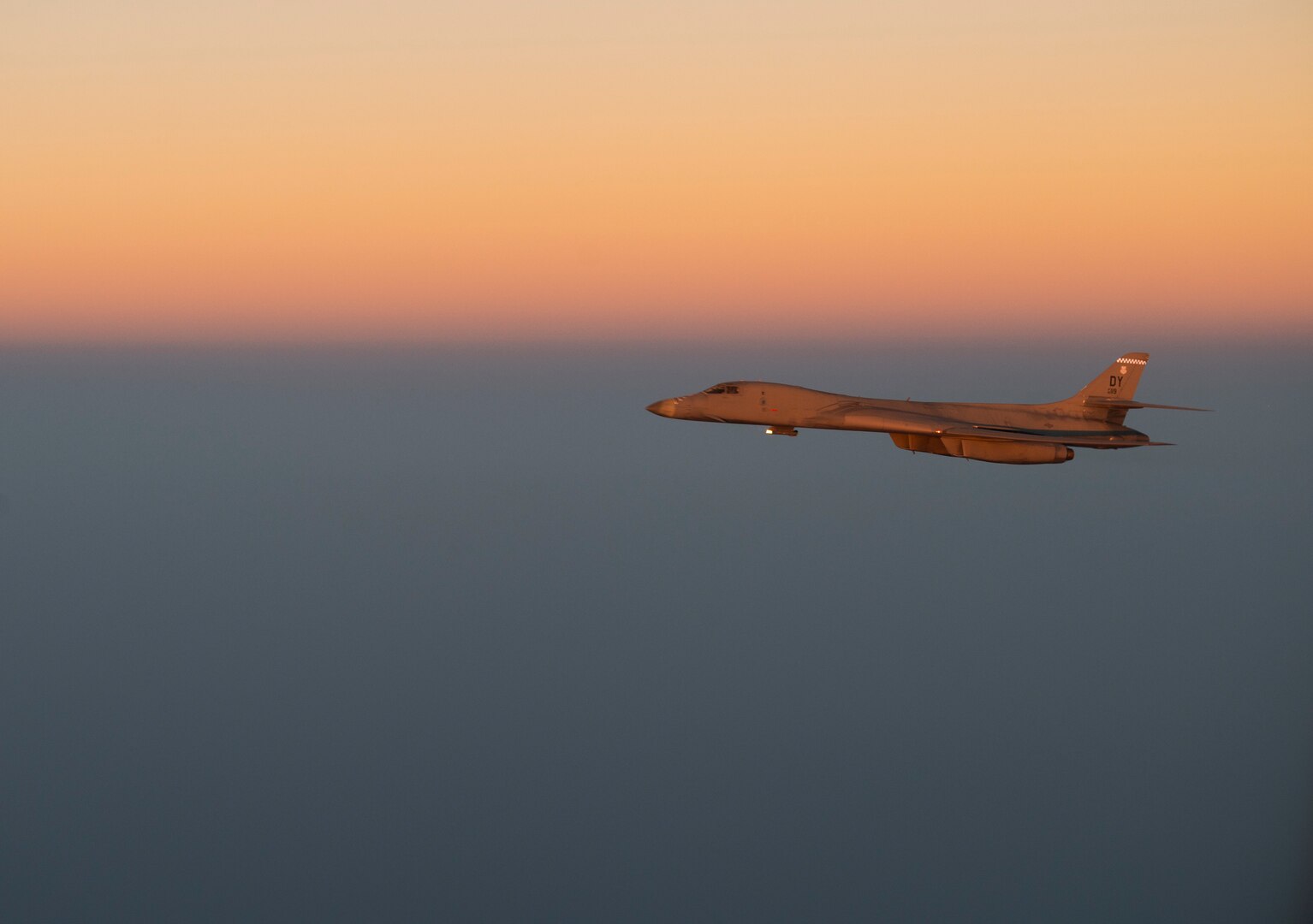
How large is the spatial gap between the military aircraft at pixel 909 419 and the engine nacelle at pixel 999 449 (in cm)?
5

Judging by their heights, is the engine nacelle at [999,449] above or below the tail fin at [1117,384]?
below

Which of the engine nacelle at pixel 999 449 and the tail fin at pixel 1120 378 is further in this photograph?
the tail fin at pixel 1120 378

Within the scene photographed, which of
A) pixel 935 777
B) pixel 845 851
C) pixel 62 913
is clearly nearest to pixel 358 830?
pixel 62 913

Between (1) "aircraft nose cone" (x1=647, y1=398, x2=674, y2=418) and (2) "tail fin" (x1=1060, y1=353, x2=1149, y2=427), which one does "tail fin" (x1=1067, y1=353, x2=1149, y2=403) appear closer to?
(2) "tail fin" (x1=1060, y1=353, x2=1149, y2=427)

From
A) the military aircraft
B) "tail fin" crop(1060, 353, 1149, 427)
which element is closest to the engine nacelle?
the military aircraft

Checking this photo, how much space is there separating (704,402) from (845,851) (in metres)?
141

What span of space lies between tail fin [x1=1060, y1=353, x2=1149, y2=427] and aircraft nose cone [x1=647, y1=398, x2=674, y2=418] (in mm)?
Answer: 24554

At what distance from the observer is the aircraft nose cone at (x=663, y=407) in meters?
67.3

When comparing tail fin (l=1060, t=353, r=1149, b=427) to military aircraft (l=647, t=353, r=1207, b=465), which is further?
tail fin (l=1060, t=353, r=1149, b=427)

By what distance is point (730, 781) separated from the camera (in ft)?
639

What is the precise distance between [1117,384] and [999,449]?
35.6 ft

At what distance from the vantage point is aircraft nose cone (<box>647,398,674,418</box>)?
221 ft

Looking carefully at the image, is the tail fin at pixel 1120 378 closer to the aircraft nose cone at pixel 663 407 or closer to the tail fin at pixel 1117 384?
the tail fin at pixel 1117 384

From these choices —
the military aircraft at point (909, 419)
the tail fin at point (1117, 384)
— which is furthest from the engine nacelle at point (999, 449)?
the tail fin at point (1117, 384)
